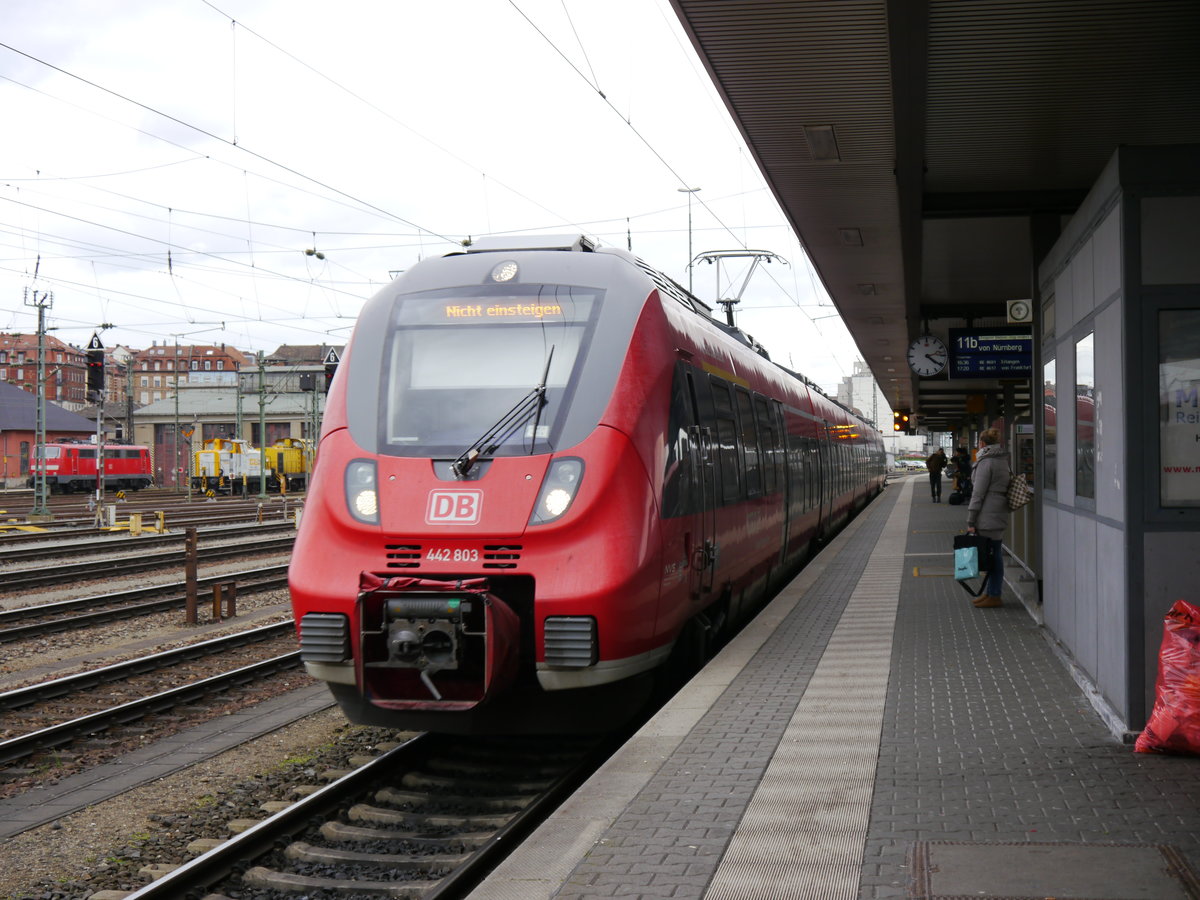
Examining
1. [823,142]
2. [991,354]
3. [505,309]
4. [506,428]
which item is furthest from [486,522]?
[991,354]

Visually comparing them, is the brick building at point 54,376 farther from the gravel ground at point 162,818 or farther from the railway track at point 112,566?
the gravel ground at point 162,818

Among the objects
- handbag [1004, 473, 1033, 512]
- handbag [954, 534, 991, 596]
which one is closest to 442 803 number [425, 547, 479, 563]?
handbag [954, 534, 991, 596]

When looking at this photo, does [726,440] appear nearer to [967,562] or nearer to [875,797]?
[967,562]

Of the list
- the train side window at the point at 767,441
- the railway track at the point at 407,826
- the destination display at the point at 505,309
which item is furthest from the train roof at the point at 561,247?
the railway track at the point at 407,826

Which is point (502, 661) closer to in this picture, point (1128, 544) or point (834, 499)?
point (1128, 544)

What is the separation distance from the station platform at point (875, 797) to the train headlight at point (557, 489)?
130 cm

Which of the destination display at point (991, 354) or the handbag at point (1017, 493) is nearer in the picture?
the handbag at point (1017, 493)

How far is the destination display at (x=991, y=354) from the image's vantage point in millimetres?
15945

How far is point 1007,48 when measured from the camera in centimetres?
734

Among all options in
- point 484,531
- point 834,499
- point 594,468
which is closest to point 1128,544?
point 594,468

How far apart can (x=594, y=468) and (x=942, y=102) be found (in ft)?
12.2

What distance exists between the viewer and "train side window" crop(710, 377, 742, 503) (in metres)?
9.52

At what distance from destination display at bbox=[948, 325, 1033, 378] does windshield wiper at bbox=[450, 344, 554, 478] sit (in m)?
10.0

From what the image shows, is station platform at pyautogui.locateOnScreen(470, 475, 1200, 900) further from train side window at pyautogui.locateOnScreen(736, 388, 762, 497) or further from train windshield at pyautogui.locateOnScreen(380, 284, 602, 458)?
train side window at pyautogui.locateOnScreen(736, 388, 762, 497)
